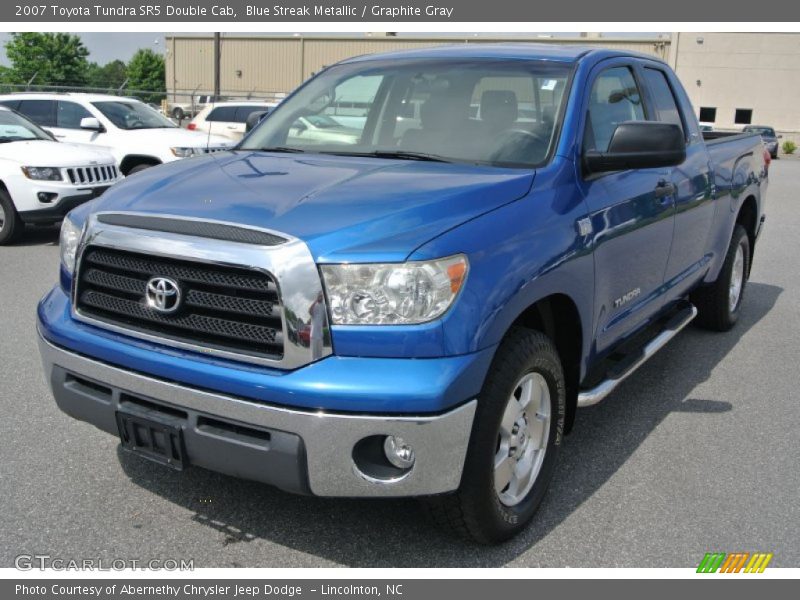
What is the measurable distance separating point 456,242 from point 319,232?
0.47m

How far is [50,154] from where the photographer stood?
9.97 metres

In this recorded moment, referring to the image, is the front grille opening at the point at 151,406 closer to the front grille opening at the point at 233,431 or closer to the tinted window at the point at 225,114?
the front grille opening at the point at 233,431

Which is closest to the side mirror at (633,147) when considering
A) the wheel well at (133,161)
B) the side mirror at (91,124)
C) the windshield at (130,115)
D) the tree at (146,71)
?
the wheel well at (133,161)

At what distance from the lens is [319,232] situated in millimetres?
2738

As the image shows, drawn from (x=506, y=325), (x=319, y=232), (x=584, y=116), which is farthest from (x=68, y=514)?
(x=584, y=116)

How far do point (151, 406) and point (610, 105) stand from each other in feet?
9.02

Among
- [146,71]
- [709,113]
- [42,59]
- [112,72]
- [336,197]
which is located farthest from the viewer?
[112,72]

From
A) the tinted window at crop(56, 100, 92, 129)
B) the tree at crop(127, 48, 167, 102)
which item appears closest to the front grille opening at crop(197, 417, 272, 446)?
the tinted window at crop(56, 100, 92, 129)

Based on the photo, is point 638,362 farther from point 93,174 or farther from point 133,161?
point 133,161

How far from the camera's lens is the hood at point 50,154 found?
→ 988cm

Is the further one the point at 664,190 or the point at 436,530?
the point at 664,190

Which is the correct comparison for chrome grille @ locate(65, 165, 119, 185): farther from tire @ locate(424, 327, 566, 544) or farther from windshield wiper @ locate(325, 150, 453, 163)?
tire @ locate(424, 327, 566, 544)

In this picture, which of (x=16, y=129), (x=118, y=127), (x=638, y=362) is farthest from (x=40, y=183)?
(x=638, y=362)

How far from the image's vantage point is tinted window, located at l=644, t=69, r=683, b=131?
193 inches
